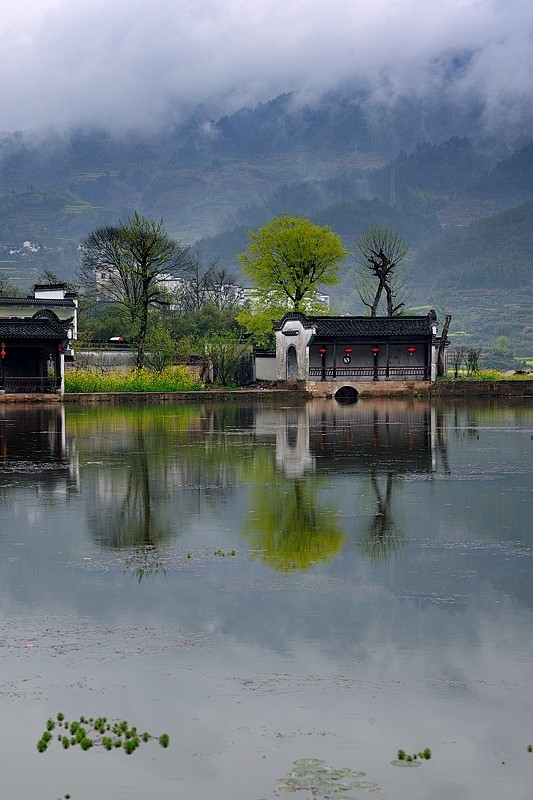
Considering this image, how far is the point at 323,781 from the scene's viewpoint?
7.01 m

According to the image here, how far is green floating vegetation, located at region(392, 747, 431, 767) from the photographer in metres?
7.32

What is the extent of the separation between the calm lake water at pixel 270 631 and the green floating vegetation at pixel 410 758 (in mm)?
64

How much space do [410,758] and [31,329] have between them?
51.6 m

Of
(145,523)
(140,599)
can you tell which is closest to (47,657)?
(140,599)

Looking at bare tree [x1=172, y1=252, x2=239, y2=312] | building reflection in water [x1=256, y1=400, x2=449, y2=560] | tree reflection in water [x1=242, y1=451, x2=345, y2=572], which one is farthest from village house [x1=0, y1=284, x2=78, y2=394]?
bare tree [x1=172, y1=252, x2=239, y2=312]

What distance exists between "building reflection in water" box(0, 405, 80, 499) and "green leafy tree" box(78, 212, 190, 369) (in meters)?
24.0

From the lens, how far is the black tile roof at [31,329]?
5606 cm

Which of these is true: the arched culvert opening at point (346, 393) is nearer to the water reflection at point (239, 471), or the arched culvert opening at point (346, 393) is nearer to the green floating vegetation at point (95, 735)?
the water reflection at point (239, 471)

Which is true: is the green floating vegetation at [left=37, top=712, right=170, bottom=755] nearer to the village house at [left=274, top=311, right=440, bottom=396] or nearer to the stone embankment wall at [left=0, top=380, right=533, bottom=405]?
the stone embankment wall at [left=0, top=380, right=533, bottom=405]

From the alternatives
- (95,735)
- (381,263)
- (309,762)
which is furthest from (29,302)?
(309,762)

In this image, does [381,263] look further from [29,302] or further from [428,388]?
[29,302]

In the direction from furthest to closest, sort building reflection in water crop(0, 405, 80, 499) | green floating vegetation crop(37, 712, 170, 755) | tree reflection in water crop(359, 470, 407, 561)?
building reflection in water crop(0, 405, 80, 499) → tree reflection in water crop(359, 470, 407, 561) → green floating vegetation crop(37, 712, 170, 755)

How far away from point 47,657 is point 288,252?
214 feet

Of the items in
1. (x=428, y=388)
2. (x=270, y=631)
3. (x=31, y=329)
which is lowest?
(x=270, y=631)
